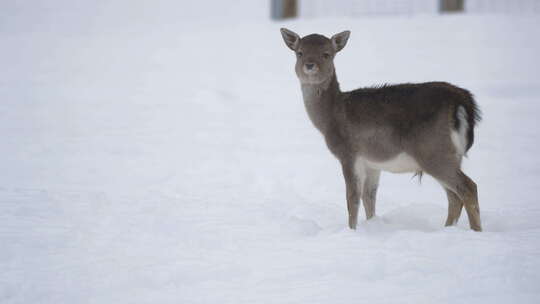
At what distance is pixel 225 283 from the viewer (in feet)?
16.3

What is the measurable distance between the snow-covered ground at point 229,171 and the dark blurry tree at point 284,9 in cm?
35

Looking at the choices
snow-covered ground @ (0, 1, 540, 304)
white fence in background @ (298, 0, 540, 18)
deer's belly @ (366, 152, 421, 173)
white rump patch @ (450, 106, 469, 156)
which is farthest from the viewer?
white fence in background @ (298, 0, 540, 18)

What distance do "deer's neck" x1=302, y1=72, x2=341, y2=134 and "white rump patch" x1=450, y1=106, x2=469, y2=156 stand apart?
4.14 ft

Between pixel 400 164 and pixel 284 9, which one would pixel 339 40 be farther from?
pixel 284 9

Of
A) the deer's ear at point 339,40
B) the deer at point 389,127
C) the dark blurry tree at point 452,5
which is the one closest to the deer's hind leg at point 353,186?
the deer at point 389,127

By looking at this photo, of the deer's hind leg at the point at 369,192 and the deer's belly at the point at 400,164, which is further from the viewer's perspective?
the deer's hind leg at the point at 369,192

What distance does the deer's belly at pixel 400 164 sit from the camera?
6023mm

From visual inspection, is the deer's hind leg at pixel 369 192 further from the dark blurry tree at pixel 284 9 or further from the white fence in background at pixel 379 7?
the white fence in background at pixel 379 7

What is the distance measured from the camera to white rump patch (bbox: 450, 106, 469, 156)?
18.9 ft

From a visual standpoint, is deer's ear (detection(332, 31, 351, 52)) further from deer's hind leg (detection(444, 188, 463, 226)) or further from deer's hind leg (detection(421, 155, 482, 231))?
deer's hind leg (detection(444, 188, 463, 226))

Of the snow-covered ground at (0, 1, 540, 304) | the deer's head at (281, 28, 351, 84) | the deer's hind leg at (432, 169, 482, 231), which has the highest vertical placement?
the deer's head at (281, 28, 351, 84)

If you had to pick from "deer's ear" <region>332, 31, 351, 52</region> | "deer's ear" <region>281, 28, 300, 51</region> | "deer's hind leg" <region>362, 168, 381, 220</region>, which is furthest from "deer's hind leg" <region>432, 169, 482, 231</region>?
"deer's ear" <region>281, 28, 300, 51</region>

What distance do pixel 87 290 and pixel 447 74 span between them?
29.3 ft

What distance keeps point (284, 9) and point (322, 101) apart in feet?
26.5
